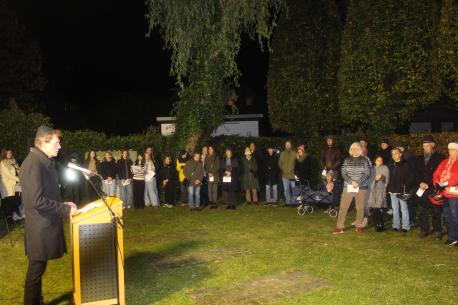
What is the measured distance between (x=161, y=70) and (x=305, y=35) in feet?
116

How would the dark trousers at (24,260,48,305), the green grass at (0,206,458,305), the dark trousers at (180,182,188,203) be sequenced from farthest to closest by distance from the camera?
the dark trousers at (180,182,188,203)
the green grass at (0,206,458,305)
the dark trousers at (24,260,48,305)

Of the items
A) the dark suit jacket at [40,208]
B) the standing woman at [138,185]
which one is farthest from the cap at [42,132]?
the standing woman at [138,185]

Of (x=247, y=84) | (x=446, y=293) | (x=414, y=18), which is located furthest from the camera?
(x=247, y=84)

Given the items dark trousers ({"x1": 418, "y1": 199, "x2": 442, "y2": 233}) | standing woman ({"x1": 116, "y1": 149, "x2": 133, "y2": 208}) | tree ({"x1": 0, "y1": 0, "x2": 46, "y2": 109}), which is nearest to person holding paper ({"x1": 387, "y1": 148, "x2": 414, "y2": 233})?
dark trousers ({"x1": 418, "y1": 199, "x2": 442, "y2": 233})

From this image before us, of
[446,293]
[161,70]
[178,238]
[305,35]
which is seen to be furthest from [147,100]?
[446,293]

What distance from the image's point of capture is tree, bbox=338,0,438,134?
50.3ft

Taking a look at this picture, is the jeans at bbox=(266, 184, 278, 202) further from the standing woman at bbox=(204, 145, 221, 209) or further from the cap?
the cap

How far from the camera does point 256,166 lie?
53.0 ft

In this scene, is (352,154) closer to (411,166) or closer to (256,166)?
(411,166)

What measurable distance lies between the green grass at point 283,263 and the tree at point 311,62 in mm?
8092

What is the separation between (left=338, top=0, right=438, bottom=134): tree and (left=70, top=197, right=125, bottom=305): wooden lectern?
38.8 ft

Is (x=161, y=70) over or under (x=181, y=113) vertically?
over

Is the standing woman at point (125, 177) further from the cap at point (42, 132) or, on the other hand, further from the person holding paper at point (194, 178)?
the cap at point (42, 132)

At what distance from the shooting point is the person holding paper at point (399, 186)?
35.4 ft
